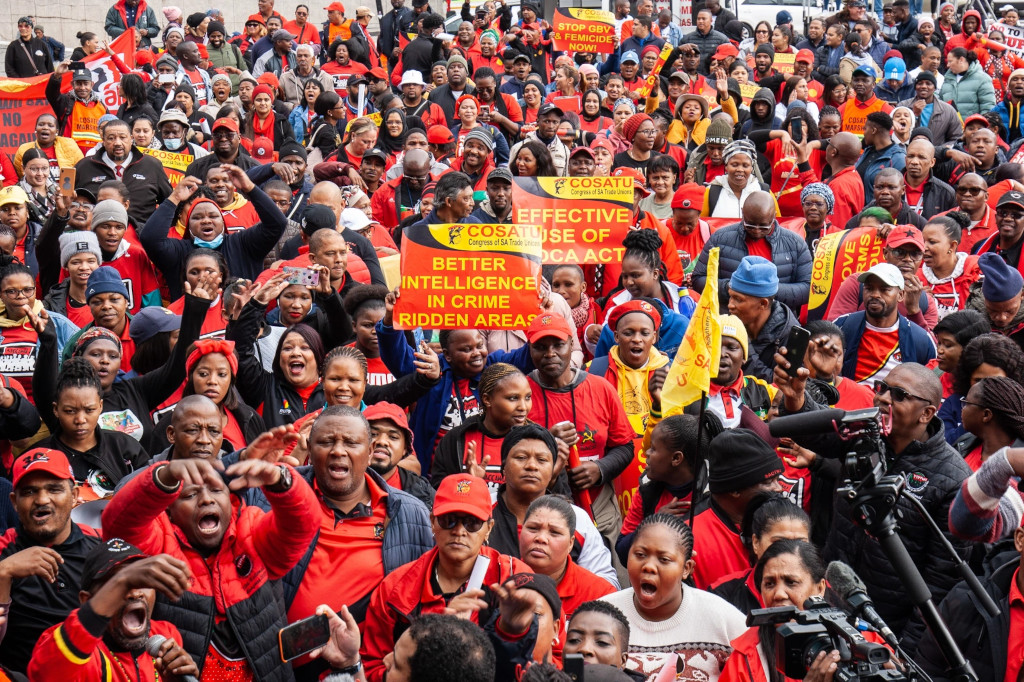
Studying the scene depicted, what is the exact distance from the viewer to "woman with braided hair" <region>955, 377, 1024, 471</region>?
5.38 metres

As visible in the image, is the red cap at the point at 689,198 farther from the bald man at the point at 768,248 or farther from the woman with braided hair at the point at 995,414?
the woman with braided hair at the point at 995,414

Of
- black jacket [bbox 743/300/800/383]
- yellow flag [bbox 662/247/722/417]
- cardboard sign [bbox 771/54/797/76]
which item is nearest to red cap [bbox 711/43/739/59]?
cardboard sign [bbox 771/54/797/76]

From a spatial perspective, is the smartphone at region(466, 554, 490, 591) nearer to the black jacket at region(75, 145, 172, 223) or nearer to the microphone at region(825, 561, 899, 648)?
the microphone at region(825, 561, 899, 648)

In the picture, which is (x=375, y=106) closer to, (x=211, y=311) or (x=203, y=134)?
(x=203, y=134)

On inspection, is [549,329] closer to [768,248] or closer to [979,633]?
[768,248]

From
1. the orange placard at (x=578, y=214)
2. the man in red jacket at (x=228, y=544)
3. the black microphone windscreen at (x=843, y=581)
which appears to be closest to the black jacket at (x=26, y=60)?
the orange placard at (x=578, y=214)

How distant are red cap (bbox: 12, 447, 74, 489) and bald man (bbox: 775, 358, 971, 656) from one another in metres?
3.05

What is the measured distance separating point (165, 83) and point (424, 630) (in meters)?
12.9

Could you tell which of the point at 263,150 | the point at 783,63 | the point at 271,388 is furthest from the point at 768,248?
the point at 783,63

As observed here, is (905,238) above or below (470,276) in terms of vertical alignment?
above

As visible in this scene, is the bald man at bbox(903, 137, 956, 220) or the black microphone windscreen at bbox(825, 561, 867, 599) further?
the bald man at bbox(903, 137, 956, 220)

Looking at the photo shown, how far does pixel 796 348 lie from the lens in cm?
575

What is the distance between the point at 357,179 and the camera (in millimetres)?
11312

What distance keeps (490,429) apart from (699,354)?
1.16 m
